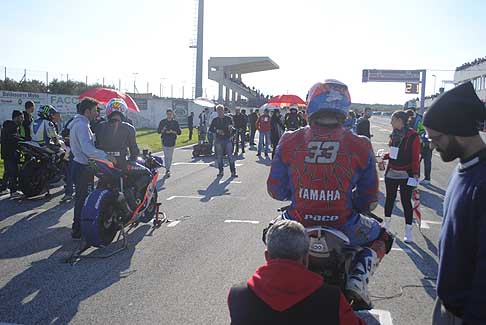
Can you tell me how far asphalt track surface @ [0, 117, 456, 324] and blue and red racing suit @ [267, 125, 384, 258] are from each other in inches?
65.7

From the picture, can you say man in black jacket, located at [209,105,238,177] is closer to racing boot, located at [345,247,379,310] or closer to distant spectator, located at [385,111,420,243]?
distant spectator, located at [385,111,420,243]

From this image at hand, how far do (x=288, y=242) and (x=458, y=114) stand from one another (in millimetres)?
1070

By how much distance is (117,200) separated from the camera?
652cm

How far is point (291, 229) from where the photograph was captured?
2.45 m

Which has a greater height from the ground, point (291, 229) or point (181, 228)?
point (291, 229)

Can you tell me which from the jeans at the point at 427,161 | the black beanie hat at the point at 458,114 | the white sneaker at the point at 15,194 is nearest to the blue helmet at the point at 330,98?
the black beanie hat at the point at 458,114

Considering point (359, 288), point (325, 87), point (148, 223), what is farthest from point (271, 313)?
point (148, 223)

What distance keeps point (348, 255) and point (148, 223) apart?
545 centimetres

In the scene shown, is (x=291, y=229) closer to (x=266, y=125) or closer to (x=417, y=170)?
(x=417, y=170)

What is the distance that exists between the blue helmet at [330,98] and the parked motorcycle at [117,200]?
3.80 metres

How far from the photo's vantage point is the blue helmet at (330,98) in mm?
3141

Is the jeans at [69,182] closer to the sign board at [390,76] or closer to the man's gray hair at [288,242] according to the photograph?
the man's gray hair at [288,242]

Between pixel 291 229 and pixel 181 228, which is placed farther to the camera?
pixel 181 228

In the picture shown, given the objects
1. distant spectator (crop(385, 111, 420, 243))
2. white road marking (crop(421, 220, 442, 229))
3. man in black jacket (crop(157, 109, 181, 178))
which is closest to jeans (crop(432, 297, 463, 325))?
distant spectator (crop(385, 111, 420, 243))
